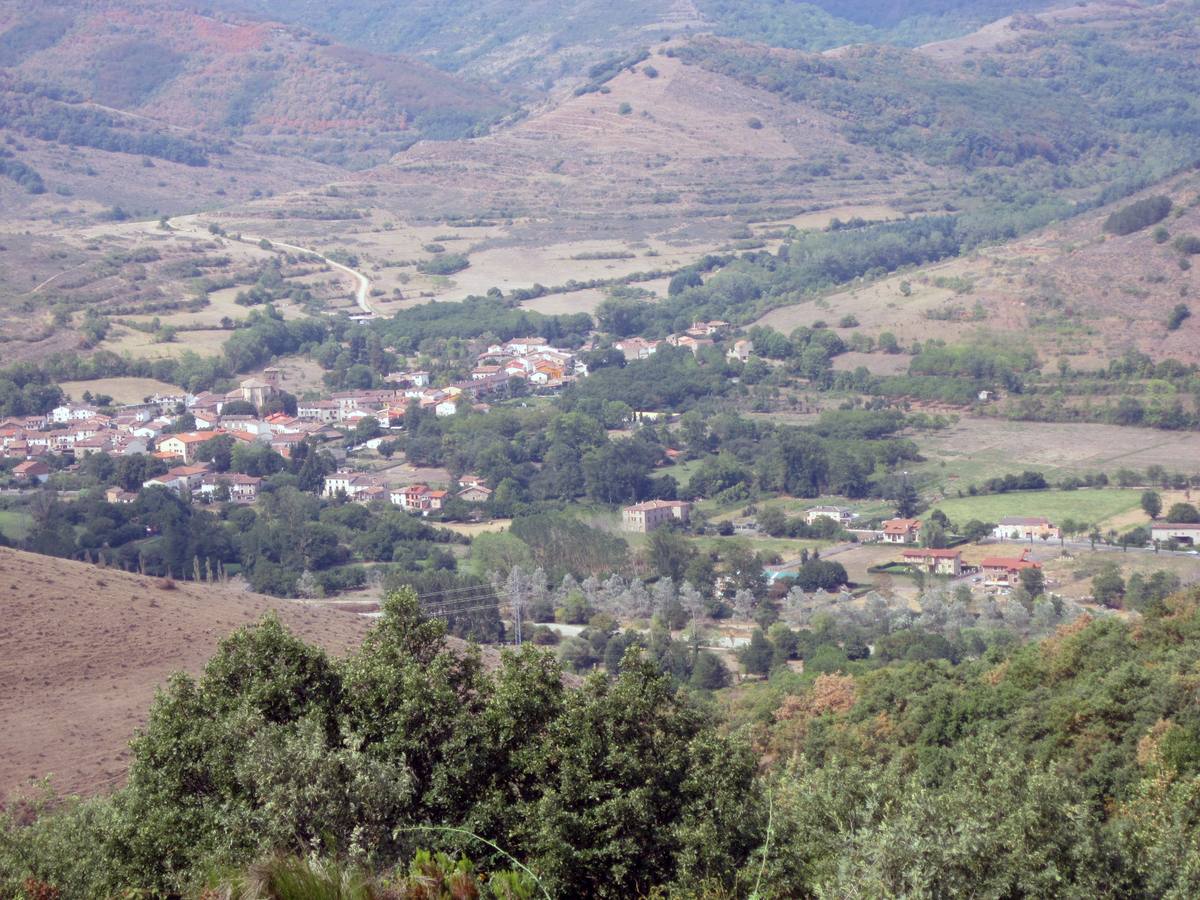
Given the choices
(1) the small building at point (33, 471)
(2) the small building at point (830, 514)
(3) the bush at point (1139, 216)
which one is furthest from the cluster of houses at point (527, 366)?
(3) the bush at point (1139, 216)

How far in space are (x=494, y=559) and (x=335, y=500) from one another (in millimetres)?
6836

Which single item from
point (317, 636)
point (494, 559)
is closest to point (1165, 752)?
point (317, 636)

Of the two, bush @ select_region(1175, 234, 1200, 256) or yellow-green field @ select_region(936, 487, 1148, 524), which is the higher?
bush @ select_region(1175, 234, 1200, 256)

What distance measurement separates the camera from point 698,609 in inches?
1058

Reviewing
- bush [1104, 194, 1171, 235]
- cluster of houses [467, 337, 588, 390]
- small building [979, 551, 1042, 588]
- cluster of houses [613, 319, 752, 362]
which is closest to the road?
cluster of houses [467, 337, 588, 390]

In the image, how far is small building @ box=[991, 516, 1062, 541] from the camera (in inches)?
1214

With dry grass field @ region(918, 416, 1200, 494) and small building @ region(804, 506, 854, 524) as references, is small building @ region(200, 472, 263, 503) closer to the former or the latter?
small building @ region(804, 506, 854, 524)

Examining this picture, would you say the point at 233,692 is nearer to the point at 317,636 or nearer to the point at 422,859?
the point at 422,859

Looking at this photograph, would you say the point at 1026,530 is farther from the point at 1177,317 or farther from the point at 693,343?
the point at 693,343

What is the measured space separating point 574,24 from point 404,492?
4875 inches

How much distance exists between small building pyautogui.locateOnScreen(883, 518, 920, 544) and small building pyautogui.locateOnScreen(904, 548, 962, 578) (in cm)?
136

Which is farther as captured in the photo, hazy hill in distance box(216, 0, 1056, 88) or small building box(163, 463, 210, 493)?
hazy hill in distance box(216, 0, 1056, 88)

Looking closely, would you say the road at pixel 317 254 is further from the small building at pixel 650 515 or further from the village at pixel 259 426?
the small building at pixel 650 515

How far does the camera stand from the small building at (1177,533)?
1169 inches
